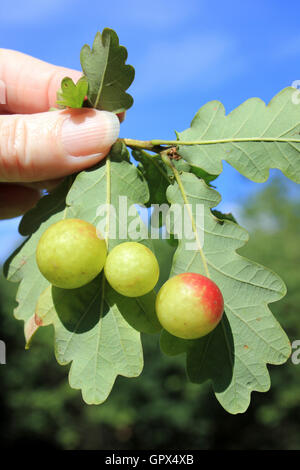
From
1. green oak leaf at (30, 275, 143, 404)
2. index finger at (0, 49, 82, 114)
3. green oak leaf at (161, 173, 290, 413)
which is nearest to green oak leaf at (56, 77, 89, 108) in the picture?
green oak leaf at (161, 173, 290, 413)

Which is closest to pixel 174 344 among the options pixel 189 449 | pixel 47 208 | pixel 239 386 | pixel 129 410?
pixel 239 386

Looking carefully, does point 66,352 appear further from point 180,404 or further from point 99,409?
point 180,404

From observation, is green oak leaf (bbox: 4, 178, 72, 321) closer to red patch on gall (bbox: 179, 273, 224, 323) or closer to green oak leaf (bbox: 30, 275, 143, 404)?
green oak leaf (bbox: 30, 275, 143, 404)

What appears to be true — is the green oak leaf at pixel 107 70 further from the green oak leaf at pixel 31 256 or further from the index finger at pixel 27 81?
the index finger at pixel 27 81

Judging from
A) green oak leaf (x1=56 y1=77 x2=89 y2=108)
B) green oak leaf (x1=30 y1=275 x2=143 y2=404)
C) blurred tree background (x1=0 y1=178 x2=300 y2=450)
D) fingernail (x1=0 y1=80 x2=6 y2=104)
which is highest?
green oak leaf (x1=56 y1=77 x2=89 y2=108)

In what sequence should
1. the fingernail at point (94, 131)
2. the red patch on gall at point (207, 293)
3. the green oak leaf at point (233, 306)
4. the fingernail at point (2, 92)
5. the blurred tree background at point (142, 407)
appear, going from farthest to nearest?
1. the blurred tree background at point (142, 407)
2. the fingernail at point (2, 92)
3. the fingernail at point (94, 131)
4. the green oak leaf at point (233, 306)
5. the red patch on gall at point (207, 293)

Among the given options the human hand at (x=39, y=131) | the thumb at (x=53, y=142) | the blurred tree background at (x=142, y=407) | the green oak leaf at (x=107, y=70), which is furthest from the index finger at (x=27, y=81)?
the blurred tree background at (x=142, y=407)
